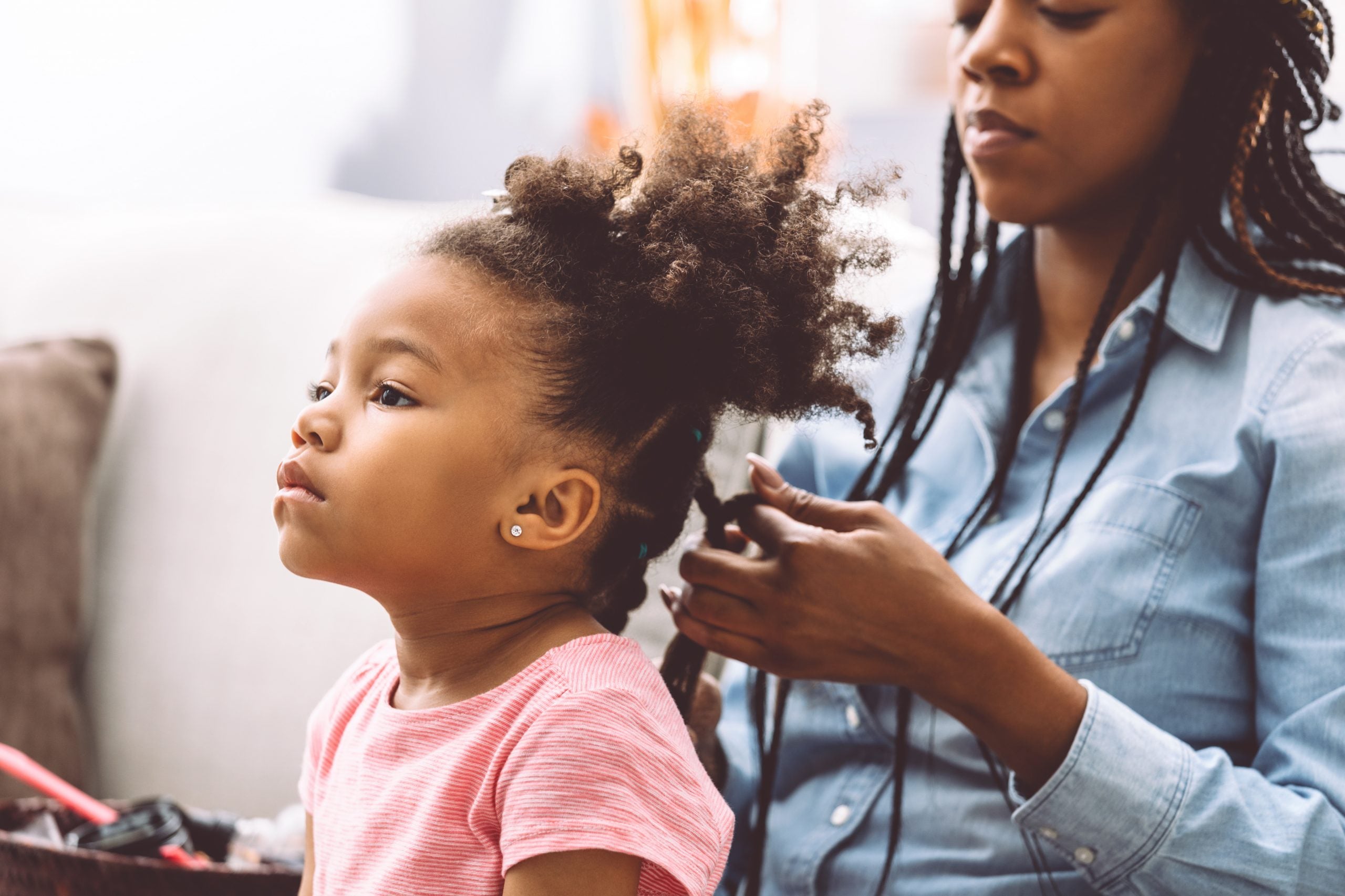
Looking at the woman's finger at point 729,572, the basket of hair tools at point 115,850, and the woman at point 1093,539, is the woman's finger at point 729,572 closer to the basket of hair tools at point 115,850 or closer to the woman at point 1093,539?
the woman at point 1093,539

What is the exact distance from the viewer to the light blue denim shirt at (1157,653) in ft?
2.61

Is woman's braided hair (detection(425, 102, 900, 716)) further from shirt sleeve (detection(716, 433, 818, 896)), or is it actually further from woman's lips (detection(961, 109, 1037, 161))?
shirt sleeve (detection(716, 433, 818, 896))

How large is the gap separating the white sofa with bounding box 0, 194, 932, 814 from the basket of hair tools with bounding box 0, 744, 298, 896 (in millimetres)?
168

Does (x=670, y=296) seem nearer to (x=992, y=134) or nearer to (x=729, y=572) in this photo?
(x=729, y=572)

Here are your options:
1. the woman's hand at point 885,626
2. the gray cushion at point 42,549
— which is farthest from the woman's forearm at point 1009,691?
the gray cushion at point 42,549

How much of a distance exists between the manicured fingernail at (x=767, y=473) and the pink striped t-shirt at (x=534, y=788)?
0.18 metres

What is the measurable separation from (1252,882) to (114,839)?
2.85 feet

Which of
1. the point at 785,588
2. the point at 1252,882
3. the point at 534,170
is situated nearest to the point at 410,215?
the point at 534,170

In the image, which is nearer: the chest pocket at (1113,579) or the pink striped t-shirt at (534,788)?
the pink striped t-shirt at (534,788)

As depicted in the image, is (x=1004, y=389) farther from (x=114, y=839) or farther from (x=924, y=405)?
(x=114, y=839)

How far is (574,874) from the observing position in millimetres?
653

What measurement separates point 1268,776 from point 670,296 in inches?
21.0

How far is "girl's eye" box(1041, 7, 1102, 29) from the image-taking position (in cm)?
A: 93

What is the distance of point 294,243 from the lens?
1507 mm
